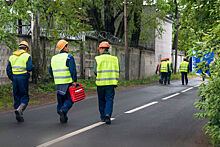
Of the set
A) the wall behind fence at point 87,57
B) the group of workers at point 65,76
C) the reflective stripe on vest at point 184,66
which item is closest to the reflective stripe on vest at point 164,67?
the reflective stripe on vest at point 184,66

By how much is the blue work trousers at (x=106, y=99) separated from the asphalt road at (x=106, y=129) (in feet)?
0.93

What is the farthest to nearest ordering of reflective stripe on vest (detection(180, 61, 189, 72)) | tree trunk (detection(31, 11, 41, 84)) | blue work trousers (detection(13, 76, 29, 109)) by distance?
reflective stripe on vest (detection(180, 61, 189, 72)) < tree trunk (detection(31, 11, 41, 84)) < blue work trousers (detection(13, 76, 29, 109))

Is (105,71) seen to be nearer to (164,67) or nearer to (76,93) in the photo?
(76,93)

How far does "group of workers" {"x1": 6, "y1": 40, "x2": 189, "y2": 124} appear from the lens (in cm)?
754

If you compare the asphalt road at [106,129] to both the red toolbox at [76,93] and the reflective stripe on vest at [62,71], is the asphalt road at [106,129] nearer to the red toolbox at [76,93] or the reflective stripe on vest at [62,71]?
the red toolbox at [76,93]

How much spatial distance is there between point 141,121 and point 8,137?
3076mm

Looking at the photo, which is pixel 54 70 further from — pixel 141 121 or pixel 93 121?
pixel 141 121

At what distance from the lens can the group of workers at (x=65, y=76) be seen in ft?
24.7

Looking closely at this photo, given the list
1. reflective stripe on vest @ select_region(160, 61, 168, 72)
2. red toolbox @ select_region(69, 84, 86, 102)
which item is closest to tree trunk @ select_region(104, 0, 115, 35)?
reflective stripe on vest @ select_region(160, 61, 168, 72)

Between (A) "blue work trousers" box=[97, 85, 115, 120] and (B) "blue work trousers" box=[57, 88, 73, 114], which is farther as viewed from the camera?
(A) "blue work trousers" box=[97, 85, 115, 120]

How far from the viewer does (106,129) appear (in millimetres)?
6996

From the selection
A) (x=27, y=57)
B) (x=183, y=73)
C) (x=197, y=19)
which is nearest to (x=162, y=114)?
(x=197, y=19)

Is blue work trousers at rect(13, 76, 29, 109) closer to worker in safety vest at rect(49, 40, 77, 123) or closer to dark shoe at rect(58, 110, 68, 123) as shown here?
worker in safety vest at rect(49, 40, 77, 123)

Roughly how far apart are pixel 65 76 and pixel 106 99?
3.45 feet
